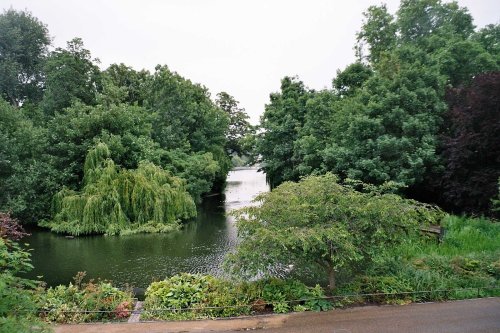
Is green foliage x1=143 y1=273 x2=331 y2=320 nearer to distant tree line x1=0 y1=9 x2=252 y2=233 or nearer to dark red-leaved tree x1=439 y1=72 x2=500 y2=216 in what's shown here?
dark red-leaved tree x1=439 y1=72 x2=500 y2=216

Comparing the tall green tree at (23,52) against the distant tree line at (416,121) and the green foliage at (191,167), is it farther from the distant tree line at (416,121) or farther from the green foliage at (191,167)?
the distant tree line at (416,121)

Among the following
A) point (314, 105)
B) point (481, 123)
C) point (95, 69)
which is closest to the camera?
point (481, 123)

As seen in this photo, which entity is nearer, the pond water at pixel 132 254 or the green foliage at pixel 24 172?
the pond water at pixel 132 254

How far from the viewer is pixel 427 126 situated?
709 inches

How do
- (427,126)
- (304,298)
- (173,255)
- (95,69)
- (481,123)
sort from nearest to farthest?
(304,298) → (481,123) → (173,255) → (427,126) → (95,69)

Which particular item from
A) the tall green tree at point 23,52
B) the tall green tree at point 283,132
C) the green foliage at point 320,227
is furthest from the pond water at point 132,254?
the tall green tree at point 23,52

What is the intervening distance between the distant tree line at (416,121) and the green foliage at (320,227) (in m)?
3.82

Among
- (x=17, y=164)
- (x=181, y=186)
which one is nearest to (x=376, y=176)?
(x=181, y=186)

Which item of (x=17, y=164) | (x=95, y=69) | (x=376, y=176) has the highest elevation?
(x=95, y=69)

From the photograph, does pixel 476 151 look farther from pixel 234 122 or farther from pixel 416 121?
→ pixel 234 122

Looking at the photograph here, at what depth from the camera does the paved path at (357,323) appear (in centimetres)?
778

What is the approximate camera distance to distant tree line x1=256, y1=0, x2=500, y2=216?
1589 cm

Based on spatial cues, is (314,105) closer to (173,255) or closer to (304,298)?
(173,255)

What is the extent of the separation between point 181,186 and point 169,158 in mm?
4063
